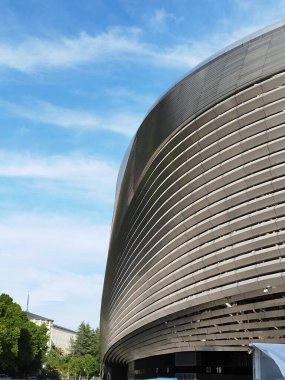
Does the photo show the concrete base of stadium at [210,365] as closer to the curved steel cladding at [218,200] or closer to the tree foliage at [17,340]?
the curved steel cladding at [218,200]

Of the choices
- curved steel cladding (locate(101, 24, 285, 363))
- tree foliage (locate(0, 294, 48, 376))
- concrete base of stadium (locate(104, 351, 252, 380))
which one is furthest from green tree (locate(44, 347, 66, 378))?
curved steel cladding (locate(101, 24, 285, 363))

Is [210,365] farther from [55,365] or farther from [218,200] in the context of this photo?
[55,365]

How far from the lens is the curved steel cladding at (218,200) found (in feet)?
90.2

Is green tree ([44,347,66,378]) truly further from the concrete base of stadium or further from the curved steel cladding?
the curved steel cladding

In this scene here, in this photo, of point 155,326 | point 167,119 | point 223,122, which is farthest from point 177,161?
point 155,326

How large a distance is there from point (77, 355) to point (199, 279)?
151 m

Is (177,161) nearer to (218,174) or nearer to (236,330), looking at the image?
(218,174)

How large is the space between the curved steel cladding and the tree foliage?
34144mm

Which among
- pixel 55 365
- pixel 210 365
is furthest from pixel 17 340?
pixel 55 365

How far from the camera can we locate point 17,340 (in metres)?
77.9

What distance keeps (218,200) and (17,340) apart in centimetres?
5621

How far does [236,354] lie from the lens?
45.9 meters

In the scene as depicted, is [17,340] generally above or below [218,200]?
below

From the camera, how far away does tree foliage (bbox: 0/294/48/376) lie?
7175cm
